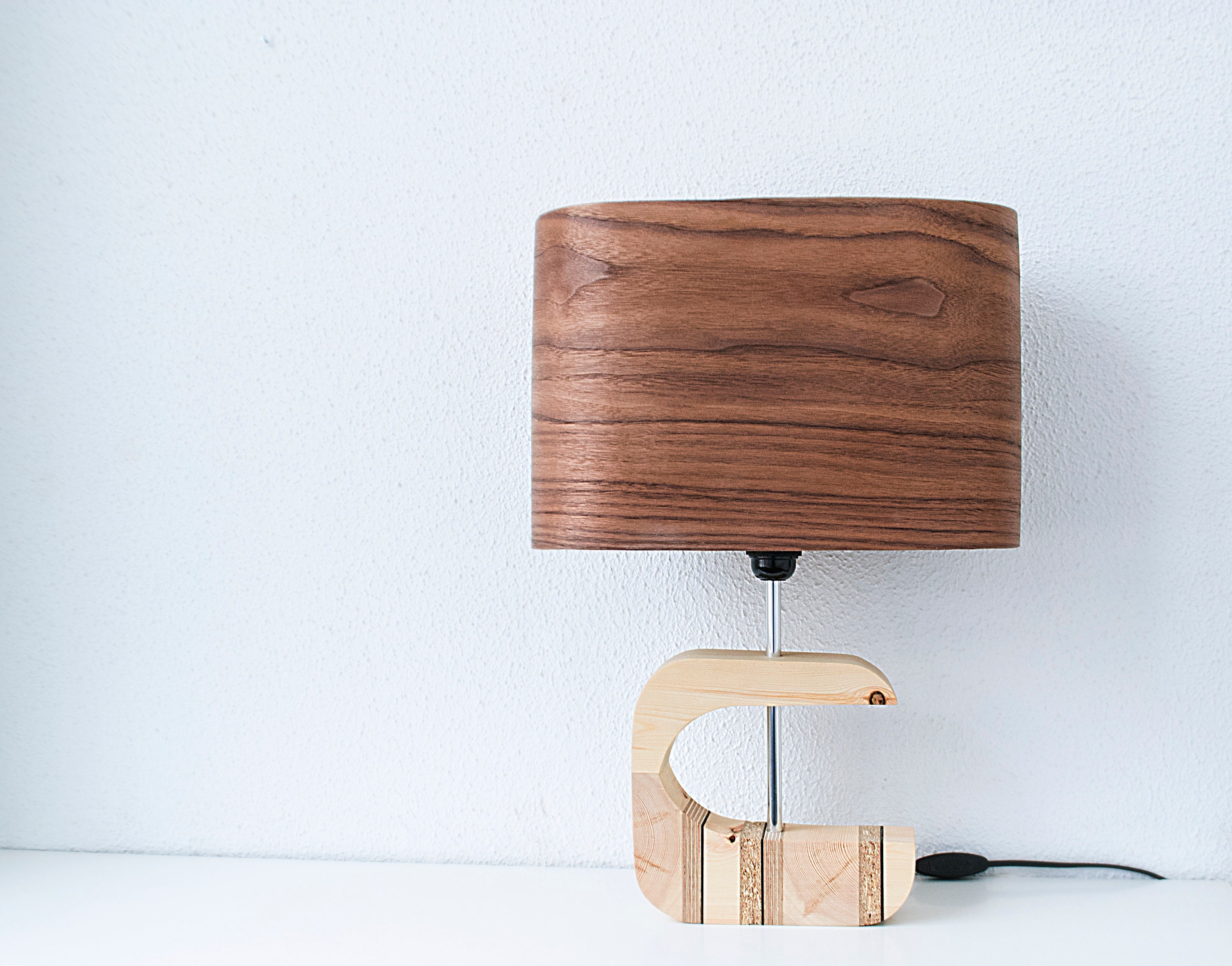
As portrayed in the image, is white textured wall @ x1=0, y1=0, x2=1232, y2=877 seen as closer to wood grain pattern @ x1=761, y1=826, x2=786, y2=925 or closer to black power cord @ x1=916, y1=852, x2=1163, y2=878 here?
black power cord @ x1=916, y1=852, x2=1163, y2=878

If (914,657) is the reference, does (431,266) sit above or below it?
above

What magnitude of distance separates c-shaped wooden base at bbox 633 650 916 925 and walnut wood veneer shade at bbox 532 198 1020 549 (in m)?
0.14

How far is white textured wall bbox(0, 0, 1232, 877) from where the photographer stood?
0.93 meters

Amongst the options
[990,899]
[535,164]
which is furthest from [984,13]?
[990,899]

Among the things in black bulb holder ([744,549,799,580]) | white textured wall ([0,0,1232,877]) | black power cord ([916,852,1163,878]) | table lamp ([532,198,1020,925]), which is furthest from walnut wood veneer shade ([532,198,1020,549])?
black power cord ([916,852,1163,878])

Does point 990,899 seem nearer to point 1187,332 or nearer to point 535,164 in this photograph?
point 1187,332

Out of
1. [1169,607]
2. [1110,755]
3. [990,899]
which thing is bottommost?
[990,899]

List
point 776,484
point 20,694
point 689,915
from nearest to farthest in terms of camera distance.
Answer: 1. point 776,484
2. point 689,915
3. point 20,694

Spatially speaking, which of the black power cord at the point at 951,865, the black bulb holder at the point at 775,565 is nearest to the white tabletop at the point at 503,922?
the black power cord at the point at 951,865

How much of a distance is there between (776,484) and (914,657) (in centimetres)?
34

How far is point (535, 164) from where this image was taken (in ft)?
3.25

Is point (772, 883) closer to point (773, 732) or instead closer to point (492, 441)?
point (773, 732)

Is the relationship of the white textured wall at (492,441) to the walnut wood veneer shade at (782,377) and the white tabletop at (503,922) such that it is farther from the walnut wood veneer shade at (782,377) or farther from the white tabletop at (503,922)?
the walnut wood veneer shade at (782,377)

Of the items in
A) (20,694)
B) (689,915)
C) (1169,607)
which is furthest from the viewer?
(20,694)
